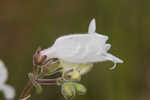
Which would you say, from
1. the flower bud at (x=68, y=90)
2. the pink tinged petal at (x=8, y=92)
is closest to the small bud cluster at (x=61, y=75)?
the flower bud at (x=68, y=90)

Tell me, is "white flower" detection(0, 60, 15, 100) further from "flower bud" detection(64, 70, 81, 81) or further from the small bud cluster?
"flower bud" detection(64, 70, 81, 81)

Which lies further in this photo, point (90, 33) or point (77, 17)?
point (77, 17)

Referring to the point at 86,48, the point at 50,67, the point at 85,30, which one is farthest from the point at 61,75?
the point at 85,30

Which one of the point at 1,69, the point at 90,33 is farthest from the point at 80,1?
the point at 1,69

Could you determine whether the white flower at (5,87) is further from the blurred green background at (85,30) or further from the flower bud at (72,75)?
the blurred green background at (85,30)

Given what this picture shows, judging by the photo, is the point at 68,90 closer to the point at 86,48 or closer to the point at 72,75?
the point at 72,75

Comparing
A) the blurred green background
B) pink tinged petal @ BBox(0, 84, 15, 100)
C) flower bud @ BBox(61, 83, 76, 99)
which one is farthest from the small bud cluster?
the blurred green background

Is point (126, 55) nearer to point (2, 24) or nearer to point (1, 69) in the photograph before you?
point (2, 24)
